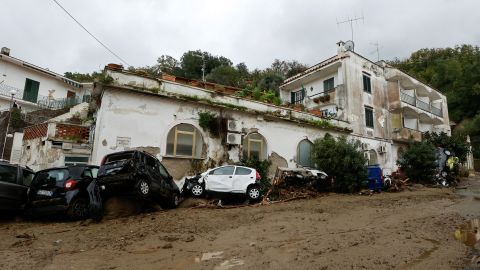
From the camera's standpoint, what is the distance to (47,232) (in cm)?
Result: 793

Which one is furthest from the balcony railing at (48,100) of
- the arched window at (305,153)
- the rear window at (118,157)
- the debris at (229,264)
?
the debris at (229,264)

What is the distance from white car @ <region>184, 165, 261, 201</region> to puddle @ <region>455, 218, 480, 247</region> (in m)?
7.16

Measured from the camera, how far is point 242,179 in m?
13.2

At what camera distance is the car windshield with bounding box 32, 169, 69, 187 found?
354 inches

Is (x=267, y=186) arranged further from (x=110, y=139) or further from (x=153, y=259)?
(x=153, y=259)

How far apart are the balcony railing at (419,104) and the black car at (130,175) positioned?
76.3 feet

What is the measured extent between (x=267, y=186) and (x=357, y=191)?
16.0ft

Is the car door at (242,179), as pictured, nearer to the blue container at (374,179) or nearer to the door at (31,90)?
the blue container at (374,179)

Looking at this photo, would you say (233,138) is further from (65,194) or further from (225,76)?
(225,76)

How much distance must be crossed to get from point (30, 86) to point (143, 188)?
2660cm

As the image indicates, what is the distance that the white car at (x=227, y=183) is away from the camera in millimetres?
13023

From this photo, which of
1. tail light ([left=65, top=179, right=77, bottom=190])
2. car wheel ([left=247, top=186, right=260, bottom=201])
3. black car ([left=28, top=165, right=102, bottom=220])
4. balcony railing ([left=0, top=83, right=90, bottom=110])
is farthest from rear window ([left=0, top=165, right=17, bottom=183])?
balcony railing ([left=0, top=83, right=90, bottom=110])

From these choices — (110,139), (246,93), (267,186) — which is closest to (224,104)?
(246,93)

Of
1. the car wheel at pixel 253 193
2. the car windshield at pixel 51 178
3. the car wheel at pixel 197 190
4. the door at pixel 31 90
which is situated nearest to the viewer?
the car windshield at pixel 51 178
